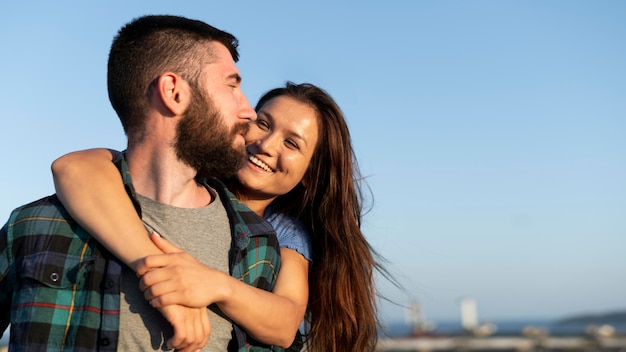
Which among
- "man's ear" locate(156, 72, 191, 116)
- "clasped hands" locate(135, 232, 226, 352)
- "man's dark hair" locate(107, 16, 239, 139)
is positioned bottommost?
"clasped hands" locate(135, 232, 226, 352)

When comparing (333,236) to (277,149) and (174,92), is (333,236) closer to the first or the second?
(277,149)

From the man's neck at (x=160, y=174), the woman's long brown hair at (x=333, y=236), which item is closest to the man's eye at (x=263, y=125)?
the woman's long brown hair at (x=333, y=236)

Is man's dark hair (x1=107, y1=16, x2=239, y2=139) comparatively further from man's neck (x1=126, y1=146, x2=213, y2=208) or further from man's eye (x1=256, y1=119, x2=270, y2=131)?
man's eye (x1=256, y1=119, x2=270, y2=131)

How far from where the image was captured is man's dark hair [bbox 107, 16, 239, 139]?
3320mm

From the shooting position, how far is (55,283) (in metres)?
2.94

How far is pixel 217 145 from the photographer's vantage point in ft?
10.7

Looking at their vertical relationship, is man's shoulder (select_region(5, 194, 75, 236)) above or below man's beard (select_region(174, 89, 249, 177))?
below

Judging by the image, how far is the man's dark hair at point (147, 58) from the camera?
332 cm

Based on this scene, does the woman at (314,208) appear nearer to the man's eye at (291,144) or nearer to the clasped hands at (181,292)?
the man's eye at (291,144)

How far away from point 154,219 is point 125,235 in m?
0.31

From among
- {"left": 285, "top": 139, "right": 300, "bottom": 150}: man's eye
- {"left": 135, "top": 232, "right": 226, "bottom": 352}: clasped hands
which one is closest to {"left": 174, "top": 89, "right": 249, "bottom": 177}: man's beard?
{"left": 135, "top": 232, "right": 226, "bottom": 352}: clasped hands

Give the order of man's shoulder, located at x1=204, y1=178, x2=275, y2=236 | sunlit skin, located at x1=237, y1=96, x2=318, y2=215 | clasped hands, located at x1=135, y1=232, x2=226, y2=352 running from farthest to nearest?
1. sunlit skin, located at x1=237, y1=96, x2=318, y2=215
2. man's shoulder, located at x1=204, y1=178, x2=275, y2=236
3. clasped hands, located at x1=135, y1=232, x2=226, y2=352

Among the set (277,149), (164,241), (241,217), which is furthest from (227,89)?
(277,149)

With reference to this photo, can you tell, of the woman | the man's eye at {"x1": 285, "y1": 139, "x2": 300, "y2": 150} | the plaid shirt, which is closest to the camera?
the plaid shirt
